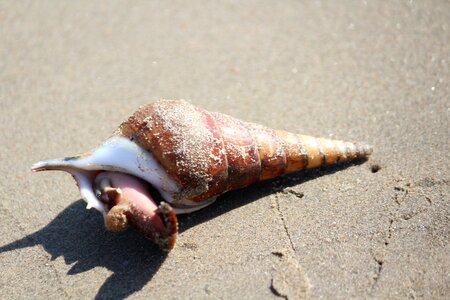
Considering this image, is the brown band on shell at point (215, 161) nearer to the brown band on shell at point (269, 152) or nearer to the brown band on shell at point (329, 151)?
the brown band on shell at point (269, 152)

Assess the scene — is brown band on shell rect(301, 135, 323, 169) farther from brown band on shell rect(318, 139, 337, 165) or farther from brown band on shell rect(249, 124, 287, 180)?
brown band on shell rect(249, 124, 287, 180)

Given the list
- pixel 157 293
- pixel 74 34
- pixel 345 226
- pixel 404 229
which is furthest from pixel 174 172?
pixel 74 34

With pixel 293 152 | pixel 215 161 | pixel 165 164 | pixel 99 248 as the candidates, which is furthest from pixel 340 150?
pixel 99 248

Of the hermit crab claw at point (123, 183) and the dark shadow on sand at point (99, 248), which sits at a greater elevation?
the hermit crab claw at point (123, 183)

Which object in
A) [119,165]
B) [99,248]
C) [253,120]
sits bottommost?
[99,248]

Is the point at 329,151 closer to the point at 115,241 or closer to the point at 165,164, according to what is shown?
the point at 165,164

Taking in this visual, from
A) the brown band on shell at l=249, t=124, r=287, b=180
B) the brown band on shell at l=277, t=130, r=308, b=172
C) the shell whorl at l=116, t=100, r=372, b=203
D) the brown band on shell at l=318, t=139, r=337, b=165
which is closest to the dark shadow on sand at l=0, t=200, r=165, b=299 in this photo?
the shell whorl at l=116, t=100, r=372, b=203

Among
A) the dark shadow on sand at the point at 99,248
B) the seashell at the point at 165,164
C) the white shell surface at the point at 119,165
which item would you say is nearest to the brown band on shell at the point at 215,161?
the seashell at the point at 165,164
